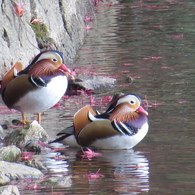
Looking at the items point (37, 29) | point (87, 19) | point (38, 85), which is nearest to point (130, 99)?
point (38, 85)

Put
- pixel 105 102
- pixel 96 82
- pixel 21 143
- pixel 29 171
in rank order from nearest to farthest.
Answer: pixel 29 171 < pixel 21 143 < pixel 105 102 < pixel 96 82

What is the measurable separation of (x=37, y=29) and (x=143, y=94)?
3.14 metres

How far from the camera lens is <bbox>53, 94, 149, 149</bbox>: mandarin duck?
323 inches

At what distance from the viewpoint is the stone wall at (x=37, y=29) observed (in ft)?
38.0

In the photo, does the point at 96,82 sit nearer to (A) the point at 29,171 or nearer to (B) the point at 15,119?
(B) the point at 15,119

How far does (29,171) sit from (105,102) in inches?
140

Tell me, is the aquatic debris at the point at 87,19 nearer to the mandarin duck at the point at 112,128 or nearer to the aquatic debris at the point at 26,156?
the mandarin duck at the point at 112,128

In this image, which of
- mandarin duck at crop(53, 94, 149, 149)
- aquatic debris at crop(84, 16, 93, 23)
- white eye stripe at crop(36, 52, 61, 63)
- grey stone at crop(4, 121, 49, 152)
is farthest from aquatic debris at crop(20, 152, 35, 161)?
aquatic debris at crop(84, 16, 93, 23)

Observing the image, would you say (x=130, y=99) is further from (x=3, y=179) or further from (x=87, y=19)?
(x=87, y=19)

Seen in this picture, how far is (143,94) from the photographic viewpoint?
434 inches

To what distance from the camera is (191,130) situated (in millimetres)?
8961

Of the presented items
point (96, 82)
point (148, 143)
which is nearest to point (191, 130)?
point (148, 143)

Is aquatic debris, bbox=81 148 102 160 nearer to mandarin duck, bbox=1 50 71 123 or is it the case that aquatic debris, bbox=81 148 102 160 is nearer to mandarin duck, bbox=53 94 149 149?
mandarin duck, bbox=53 94 149 149

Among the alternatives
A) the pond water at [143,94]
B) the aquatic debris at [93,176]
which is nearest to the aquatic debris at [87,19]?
the pond water at [143,94]
